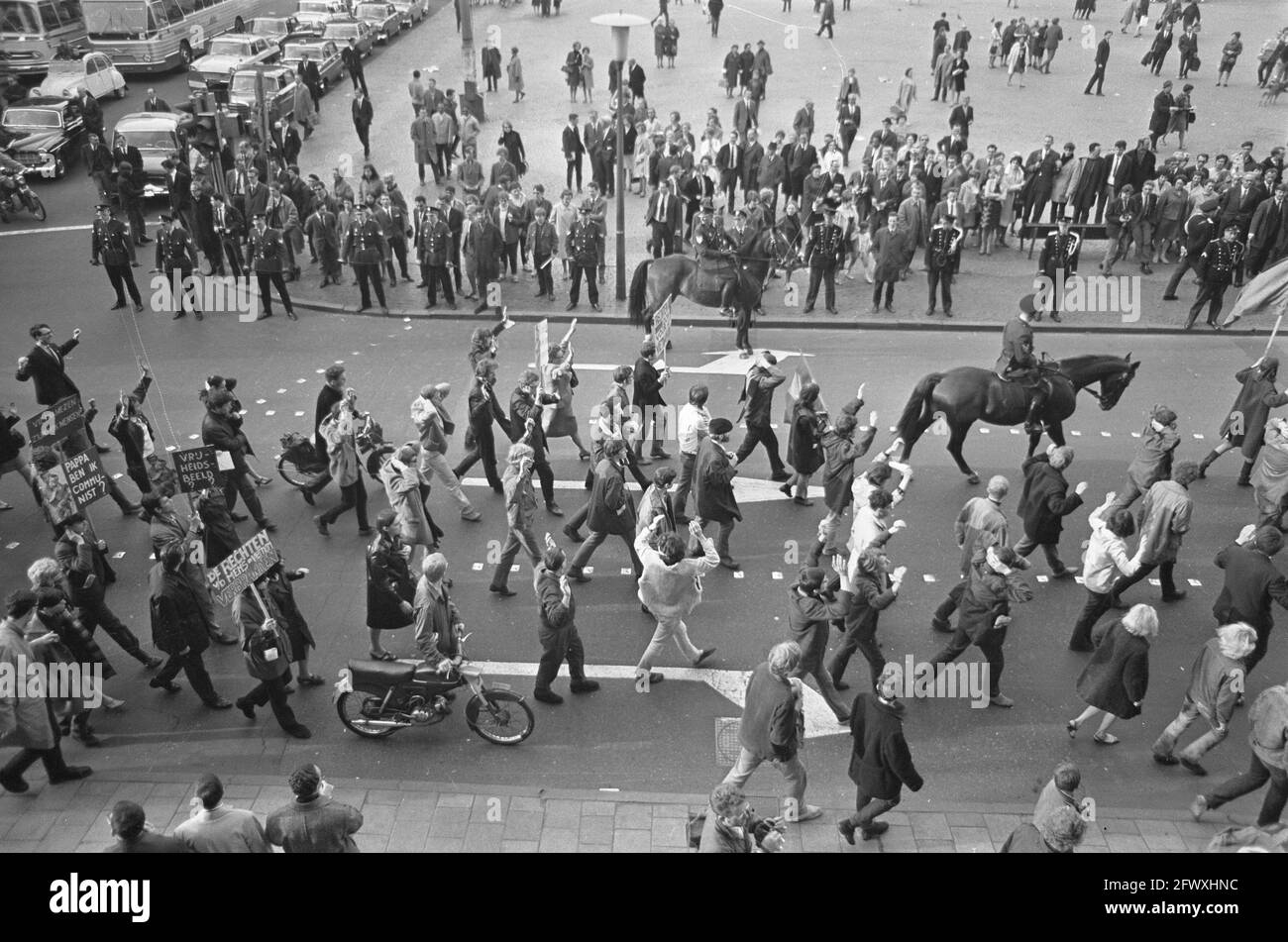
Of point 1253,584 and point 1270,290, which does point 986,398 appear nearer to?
point 1253,584

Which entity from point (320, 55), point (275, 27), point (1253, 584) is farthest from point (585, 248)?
point (275, 27)

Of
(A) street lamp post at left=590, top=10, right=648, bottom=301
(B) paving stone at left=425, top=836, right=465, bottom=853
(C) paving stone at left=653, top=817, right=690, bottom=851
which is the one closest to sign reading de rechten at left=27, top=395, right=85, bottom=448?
(B) paving stone at left=425, top=836, right=465, bottom=853

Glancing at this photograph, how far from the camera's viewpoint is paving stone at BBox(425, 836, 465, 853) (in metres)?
8.75

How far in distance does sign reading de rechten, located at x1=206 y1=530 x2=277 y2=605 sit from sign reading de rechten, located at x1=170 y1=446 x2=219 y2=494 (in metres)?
1.88

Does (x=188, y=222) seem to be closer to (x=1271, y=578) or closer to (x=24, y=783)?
(x=24, y=783)

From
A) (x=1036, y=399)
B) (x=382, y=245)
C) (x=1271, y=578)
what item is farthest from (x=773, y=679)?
(x=382, y=245)

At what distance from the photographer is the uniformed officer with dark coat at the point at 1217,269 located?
707 inches

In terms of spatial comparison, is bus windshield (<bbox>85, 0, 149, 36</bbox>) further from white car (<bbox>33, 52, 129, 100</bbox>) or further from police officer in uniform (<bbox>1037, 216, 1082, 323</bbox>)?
police officer in uniform (<bbox>1037, 216, 1082, 323</bbox>)

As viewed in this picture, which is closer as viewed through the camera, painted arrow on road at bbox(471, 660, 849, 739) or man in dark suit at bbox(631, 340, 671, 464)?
painted arrow on road at bbox(471, 660, 849, 739)

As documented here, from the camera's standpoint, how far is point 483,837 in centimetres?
890

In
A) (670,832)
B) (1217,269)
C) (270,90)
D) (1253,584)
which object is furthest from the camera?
(270,90)

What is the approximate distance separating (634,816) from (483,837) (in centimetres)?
122

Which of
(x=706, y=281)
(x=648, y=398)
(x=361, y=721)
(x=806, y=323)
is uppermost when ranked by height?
(x=706, y=281)

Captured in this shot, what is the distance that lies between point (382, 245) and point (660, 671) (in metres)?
11.3
